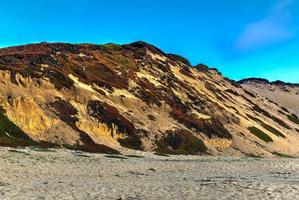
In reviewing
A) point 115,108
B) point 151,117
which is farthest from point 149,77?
point 115,108

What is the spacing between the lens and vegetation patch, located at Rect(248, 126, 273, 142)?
299 ft

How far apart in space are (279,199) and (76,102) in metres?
51.5

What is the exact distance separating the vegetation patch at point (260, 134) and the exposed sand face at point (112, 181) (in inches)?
1867

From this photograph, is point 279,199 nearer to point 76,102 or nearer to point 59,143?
point 59,143

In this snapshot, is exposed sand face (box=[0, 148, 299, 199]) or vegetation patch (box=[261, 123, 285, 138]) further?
vegetation patch (box=[261, 123, 285, 138])

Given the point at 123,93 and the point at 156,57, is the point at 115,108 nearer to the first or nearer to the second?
the point at 123,93

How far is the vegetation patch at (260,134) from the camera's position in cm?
9100

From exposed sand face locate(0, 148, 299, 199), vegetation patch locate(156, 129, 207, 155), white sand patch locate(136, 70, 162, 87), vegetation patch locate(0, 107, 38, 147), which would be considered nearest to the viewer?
exposed sand face locate(0, 148, 299, 199)

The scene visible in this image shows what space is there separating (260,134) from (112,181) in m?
67.7

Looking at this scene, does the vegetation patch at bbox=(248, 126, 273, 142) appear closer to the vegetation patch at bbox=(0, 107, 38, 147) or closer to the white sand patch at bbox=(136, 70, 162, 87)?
the white sand patch at bbox=(136, 70, 162, 87)

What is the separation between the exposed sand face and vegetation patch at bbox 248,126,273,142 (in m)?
47.4

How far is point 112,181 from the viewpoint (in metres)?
29.6

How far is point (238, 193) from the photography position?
72.3 feet

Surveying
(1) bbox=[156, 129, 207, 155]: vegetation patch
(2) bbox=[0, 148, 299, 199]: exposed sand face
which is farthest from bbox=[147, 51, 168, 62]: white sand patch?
(2) bbox=[0, 148, 299, 199]: exposed sand face
